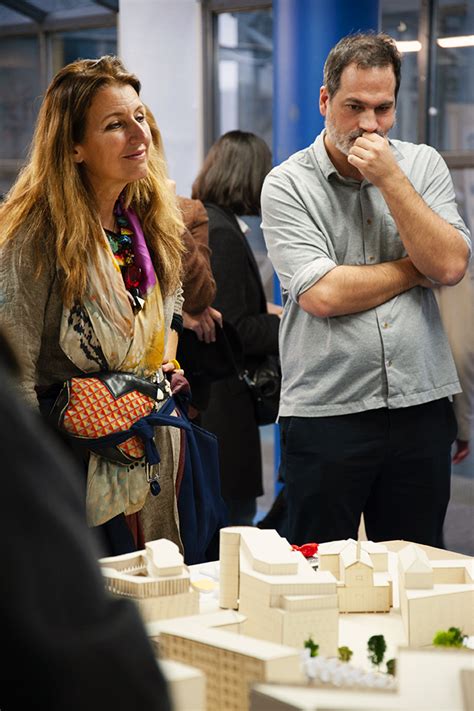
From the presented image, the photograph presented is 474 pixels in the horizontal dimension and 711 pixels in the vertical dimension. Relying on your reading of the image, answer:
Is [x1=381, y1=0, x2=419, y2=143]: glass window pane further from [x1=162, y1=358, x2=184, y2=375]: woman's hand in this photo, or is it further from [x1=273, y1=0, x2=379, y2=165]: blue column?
[x1=162, y1=358, x2=184, y2=375]: woman's hand

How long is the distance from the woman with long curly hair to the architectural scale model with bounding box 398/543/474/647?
86 cm

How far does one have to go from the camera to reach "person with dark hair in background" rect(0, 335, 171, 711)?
22.3 inches

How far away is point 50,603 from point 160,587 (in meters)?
0.96

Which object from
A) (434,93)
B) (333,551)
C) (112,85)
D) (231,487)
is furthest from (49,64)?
(333,551)

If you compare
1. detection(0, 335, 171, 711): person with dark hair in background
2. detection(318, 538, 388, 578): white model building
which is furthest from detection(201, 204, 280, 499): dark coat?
detection(0, 335, 171, 711): person with dark hair in background

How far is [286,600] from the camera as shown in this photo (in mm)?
1449

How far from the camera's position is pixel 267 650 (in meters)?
1.15

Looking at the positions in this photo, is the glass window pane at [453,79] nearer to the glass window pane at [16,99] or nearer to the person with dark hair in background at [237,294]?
the person with dark hair in background at [237,294]

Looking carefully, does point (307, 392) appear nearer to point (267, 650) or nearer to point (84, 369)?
point (84, 369)

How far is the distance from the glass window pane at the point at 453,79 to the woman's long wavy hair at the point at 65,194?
363 centimetres

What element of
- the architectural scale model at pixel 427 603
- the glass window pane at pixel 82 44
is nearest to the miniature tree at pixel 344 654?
the architectural scale model at pixel 427 603

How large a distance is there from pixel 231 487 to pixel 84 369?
157 cm

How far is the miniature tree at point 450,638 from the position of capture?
149 cm

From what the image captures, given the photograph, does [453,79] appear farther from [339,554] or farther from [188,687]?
[188,687]
